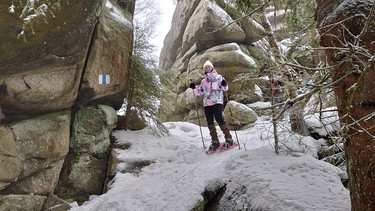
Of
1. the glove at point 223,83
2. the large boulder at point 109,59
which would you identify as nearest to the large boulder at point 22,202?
the large boulder at point 109,59

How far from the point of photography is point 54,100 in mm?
6668

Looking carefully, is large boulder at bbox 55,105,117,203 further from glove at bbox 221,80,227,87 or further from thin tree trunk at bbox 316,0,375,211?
thin tree trunk at bbox 316,0,375,211

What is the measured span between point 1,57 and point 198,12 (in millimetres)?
14543

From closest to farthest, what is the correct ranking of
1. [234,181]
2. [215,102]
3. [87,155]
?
1. [234,181]
2. [215,102]
3. [87,155]

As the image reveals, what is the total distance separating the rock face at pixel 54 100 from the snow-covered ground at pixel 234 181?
989 millimetres

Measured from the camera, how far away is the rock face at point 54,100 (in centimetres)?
549

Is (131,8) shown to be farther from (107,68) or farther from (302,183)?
(302,183)

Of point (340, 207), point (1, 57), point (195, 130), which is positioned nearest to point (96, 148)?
point (1, 57)

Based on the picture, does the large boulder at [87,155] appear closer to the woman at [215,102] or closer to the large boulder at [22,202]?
the large boulder at [22,202]

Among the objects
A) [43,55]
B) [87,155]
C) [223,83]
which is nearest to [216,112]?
[223,83]

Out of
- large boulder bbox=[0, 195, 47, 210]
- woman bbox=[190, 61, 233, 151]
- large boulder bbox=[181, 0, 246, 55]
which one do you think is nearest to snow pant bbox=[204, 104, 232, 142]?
woman bbox=[190, 61, 233, 151]

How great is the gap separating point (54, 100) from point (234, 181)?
4.72 meters

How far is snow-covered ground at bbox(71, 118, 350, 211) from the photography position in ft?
13.2

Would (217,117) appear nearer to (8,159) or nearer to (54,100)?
(54,100)
